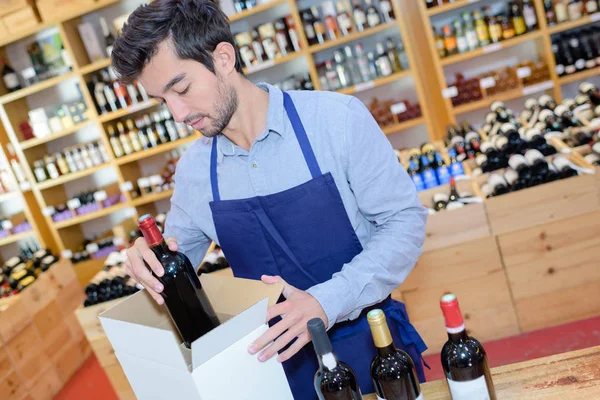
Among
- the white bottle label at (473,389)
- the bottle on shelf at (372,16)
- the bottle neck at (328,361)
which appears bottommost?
the white bottle label at (473,389)

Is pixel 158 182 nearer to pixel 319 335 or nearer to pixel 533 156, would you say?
pixel 533 156

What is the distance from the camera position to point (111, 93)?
4473mm

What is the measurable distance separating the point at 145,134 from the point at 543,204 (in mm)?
3125

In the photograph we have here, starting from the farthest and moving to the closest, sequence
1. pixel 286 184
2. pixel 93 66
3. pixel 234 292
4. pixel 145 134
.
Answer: pixel 145 134 → pixel 93 66 → pixel 286 184 → pixel 234 292

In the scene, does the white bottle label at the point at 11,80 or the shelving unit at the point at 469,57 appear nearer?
the shelving unit at the point at 469,57

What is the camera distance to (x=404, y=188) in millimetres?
1374

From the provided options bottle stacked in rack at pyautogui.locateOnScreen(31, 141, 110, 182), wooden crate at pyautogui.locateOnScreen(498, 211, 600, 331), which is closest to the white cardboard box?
wooden crate at pyautogui.locateOnScreen(498, 211, 600, 331)

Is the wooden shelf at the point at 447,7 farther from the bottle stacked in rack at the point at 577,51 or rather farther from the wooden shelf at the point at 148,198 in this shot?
the wooden shelf at the point at 148,198

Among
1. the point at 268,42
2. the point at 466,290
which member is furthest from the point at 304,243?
the point at 268,42

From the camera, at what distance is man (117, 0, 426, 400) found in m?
1.31

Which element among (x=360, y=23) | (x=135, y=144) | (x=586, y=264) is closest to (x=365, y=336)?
(x=586, y=264)

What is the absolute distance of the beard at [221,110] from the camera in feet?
4.50

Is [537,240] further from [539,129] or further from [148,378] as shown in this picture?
[148,378]

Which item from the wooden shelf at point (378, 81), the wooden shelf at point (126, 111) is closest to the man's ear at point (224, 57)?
the wooden shelf at point (378, 81)
